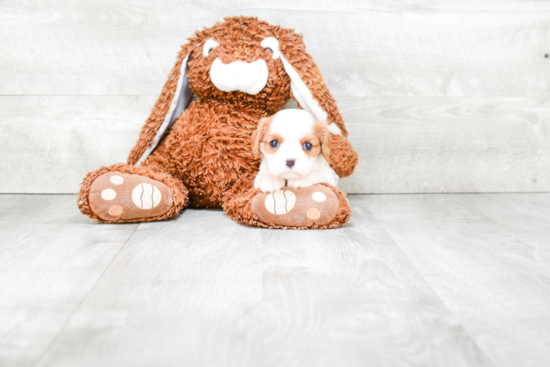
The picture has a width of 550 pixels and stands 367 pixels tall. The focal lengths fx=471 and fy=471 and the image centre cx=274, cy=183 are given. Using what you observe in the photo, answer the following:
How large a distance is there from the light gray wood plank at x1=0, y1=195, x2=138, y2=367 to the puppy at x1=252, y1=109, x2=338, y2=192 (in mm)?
296

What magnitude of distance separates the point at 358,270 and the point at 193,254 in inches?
10.6

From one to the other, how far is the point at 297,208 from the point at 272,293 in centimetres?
29

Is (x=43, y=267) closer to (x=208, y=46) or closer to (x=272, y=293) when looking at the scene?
(x=272, y=293)

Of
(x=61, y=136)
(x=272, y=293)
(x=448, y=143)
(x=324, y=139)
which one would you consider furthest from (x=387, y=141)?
(x=61, y=136)

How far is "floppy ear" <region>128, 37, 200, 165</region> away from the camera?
41.9 inches

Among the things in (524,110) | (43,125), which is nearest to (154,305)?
(43,125)

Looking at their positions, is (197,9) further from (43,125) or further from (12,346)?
(12,346)

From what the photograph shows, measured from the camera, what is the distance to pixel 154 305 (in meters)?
0.60

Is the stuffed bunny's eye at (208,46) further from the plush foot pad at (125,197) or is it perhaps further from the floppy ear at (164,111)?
the plush foot pad at (125,197)

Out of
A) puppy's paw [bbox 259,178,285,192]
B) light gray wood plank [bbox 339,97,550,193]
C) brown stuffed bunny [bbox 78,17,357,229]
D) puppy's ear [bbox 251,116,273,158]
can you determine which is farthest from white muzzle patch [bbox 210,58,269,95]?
light gray wood plank [bbox 339,97,550,193]

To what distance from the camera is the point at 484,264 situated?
2.47 feet

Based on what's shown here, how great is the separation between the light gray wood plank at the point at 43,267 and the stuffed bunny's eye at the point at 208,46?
0.41m

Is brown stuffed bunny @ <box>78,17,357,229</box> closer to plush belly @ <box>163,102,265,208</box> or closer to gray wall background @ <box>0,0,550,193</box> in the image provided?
plush belly @ <box>163,102,265,208</box>

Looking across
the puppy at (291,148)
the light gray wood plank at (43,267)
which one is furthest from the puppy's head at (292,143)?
the light gray wood plank at (43,267)
